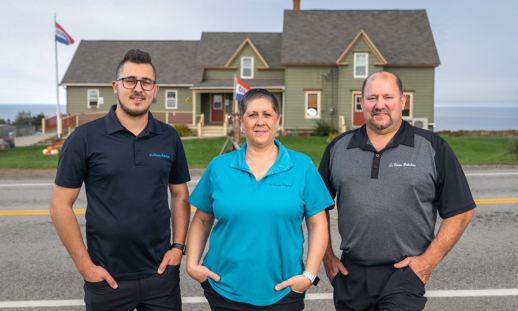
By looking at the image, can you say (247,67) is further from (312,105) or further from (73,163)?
(73,163)

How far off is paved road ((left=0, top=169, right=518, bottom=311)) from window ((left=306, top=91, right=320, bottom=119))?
22.0 metres

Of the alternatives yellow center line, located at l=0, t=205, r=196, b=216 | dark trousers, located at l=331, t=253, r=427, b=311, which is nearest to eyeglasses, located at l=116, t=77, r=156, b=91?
dark trousers, located at l=331, t=253, r=427, b=311

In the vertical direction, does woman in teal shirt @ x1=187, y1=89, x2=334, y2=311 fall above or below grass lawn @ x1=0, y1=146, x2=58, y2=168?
above

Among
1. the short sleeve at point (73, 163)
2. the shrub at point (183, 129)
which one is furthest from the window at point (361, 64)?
the short sleeve at point (73, 163)

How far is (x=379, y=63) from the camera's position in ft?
97.1

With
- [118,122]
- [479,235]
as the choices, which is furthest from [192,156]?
[118,122]

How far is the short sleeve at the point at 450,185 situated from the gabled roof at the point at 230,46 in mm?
29837

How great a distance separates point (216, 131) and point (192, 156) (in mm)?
12956

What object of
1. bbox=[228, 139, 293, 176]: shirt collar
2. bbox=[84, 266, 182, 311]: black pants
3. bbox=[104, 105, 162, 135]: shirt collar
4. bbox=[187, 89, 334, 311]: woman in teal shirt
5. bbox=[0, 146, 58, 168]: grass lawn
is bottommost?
bbox=[0, 146, 58, 168]: grass lawn

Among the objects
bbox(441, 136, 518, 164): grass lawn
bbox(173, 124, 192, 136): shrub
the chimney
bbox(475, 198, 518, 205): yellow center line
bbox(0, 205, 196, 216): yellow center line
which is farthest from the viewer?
the chimney

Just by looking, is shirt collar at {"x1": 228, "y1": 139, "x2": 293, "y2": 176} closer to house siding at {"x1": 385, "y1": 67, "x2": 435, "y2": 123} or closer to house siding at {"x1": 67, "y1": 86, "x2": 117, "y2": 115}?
house siding at {"x1": 385, "y1": 67, "x2": 435, "y2": 123}

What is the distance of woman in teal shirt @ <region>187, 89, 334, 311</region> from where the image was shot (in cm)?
295

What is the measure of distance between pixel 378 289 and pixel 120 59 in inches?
1379

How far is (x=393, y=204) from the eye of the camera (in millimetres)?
3217
